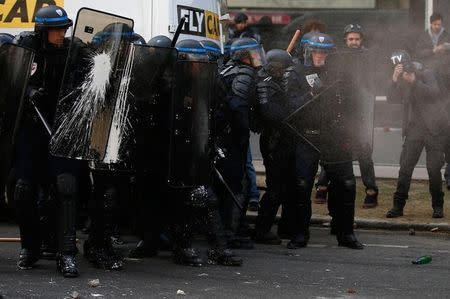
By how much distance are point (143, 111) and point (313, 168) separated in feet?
6.42

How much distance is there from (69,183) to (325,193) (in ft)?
15.8

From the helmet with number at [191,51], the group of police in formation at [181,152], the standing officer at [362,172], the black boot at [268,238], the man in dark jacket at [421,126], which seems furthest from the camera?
the standing officer at [362,172]

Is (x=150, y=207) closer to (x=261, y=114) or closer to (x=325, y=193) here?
(x=261, y=114)

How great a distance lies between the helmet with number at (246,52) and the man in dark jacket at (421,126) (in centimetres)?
200

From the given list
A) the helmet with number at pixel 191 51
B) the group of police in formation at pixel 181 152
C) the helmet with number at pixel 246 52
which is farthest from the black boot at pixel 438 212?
the helmet with number at pixel 191 51

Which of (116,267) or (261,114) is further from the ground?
(261,114)

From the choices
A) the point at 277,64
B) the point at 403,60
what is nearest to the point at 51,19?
the point at 277,64

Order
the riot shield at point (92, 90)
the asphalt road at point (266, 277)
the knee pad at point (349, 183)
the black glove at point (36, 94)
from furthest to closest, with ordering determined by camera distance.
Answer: the knee pad at point (349, 183), the black glove at point (36, 94), the riot shield at point (92, 90), the asphalt road at point (266, 277)

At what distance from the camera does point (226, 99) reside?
30.8 ft

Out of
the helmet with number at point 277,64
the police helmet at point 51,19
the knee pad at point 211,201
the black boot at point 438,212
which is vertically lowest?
the black boot at point 438,212

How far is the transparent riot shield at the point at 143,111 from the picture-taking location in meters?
8.16

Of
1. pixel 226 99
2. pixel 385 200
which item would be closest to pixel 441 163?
pixel 385 200

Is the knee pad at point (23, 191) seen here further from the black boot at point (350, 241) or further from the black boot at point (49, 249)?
the black boot at point (350, 241)

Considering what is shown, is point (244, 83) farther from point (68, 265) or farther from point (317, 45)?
point (68, 265)
